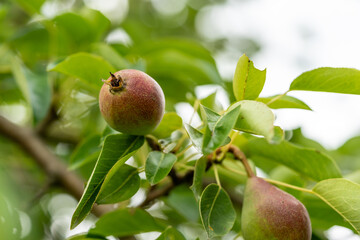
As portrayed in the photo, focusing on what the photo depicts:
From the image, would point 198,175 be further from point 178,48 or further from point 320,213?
point 178,48

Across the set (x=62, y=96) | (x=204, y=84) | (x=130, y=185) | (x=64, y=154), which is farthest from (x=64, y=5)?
(x=130, y=185)

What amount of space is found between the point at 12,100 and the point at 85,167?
1.47 feet

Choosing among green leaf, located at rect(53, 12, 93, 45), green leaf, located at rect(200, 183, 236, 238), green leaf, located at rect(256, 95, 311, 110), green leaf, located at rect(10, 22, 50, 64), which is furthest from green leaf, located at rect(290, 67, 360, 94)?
green leaf, located at rect(10, 22, 50, 64)

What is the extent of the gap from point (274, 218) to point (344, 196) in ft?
0.56

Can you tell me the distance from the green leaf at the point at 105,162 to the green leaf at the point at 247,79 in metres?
0.23

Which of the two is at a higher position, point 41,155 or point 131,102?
point 131,102

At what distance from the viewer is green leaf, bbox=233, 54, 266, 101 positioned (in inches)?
30.7

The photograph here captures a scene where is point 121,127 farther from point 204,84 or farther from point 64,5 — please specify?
point 64,5

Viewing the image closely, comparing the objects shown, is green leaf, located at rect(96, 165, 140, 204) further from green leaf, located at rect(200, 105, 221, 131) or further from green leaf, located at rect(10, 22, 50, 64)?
green leaf, located at rect(10, 22, 50, 64)

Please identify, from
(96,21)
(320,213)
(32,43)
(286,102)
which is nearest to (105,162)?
(286,102)

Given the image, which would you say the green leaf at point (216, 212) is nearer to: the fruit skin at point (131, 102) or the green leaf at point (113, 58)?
the fruit skin at point (131, 102)

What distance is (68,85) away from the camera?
148cm

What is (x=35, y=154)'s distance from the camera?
4.91 ft

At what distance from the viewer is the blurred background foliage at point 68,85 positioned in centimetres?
106
